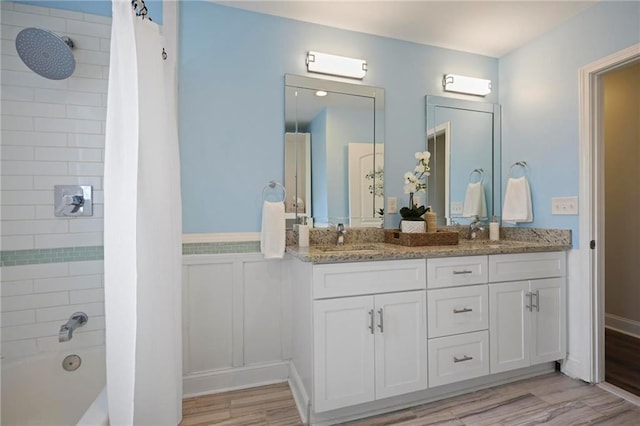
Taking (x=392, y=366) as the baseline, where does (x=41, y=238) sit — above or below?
above

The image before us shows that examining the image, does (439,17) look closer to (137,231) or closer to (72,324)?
(137,231)

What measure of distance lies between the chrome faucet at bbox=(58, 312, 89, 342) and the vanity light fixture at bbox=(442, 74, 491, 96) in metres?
2.95

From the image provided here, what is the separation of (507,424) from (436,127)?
2000 mm

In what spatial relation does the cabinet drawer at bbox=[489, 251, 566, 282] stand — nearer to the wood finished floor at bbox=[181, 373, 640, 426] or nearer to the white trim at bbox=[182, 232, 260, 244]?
the wood finished floor at bbox=[181, 373, 640, 426]

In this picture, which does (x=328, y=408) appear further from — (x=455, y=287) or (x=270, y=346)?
(x=455, y=287)


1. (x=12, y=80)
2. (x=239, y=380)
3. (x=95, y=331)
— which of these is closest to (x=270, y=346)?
(x=239, y=380)

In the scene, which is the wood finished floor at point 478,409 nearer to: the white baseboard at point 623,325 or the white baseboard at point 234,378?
the white baseboard at point 234,378

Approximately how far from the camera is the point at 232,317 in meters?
2.00

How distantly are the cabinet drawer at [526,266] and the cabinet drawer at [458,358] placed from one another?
1.27 ft

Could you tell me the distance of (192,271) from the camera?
6.37ft

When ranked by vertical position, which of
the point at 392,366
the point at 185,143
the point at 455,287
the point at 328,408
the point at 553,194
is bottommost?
the point at 328,408

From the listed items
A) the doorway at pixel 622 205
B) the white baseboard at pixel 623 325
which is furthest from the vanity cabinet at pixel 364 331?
the white baseboard at pixel 623 325

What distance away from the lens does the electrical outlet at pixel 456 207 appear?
8.25ft

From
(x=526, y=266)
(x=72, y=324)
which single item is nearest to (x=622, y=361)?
(x=526, y=266)
